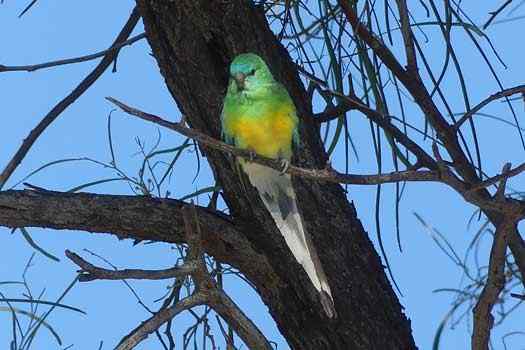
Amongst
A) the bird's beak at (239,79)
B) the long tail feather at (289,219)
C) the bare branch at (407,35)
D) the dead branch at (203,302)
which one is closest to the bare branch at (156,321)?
the dead branch at (203,302)

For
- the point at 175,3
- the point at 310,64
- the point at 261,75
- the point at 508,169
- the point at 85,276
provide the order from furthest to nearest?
the point at 310,64 < the point at 175,3 < the point at 261,75 < the point at 85,276 < the point at 508,169

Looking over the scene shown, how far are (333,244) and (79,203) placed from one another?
45 centimetres

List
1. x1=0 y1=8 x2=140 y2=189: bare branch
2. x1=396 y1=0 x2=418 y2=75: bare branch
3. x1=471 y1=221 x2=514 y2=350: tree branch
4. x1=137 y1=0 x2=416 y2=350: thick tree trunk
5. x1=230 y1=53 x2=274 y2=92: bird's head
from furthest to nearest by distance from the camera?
x1=0 y1=8 x2=140 y2=189: bare branch, x1=137 y1=0 x2=416 y2=350: thick tree trunk, x1=230 y1=53 x2=274 y2=92: bird's head, x1=396 y1=0 x2=418 y2=75: bare branch, x1=471 y1=221 x2=514 y2=350: tree branch

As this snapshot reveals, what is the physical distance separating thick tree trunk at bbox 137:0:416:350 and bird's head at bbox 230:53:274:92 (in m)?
0.13

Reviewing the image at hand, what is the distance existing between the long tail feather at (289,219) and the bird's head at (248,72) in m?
0.14

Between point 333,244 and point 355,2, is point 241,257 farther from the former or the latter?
point 355,2

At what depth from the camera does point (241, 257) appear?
2000mm

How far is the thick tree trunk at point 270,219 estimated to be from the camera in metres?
1.95

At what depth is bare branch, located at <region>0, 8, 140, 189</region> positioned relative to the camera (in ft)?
7.02

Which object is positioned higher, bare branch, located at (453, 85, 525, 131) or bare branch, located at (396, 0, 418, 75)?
bare branch, located at (396, 0, 418, 75)

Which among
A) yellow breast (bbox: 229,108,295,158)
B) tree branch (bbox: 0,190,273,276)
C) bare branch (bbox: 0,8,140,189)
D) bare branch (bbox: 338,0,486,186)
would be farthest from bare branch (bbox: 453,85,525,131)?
bare branch (bbox: 0,8,140,189)

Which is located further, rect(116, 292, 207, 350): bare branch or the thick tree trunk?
the thick tree trunk

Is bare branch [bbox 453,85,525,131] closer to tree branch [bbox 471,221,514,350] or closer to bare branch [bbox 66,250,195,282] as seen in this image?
tree branch [bbox 471,221,514,350]

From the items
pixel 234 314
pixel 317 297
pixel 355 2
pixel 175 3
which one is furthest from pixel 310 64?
pixel 234 314
